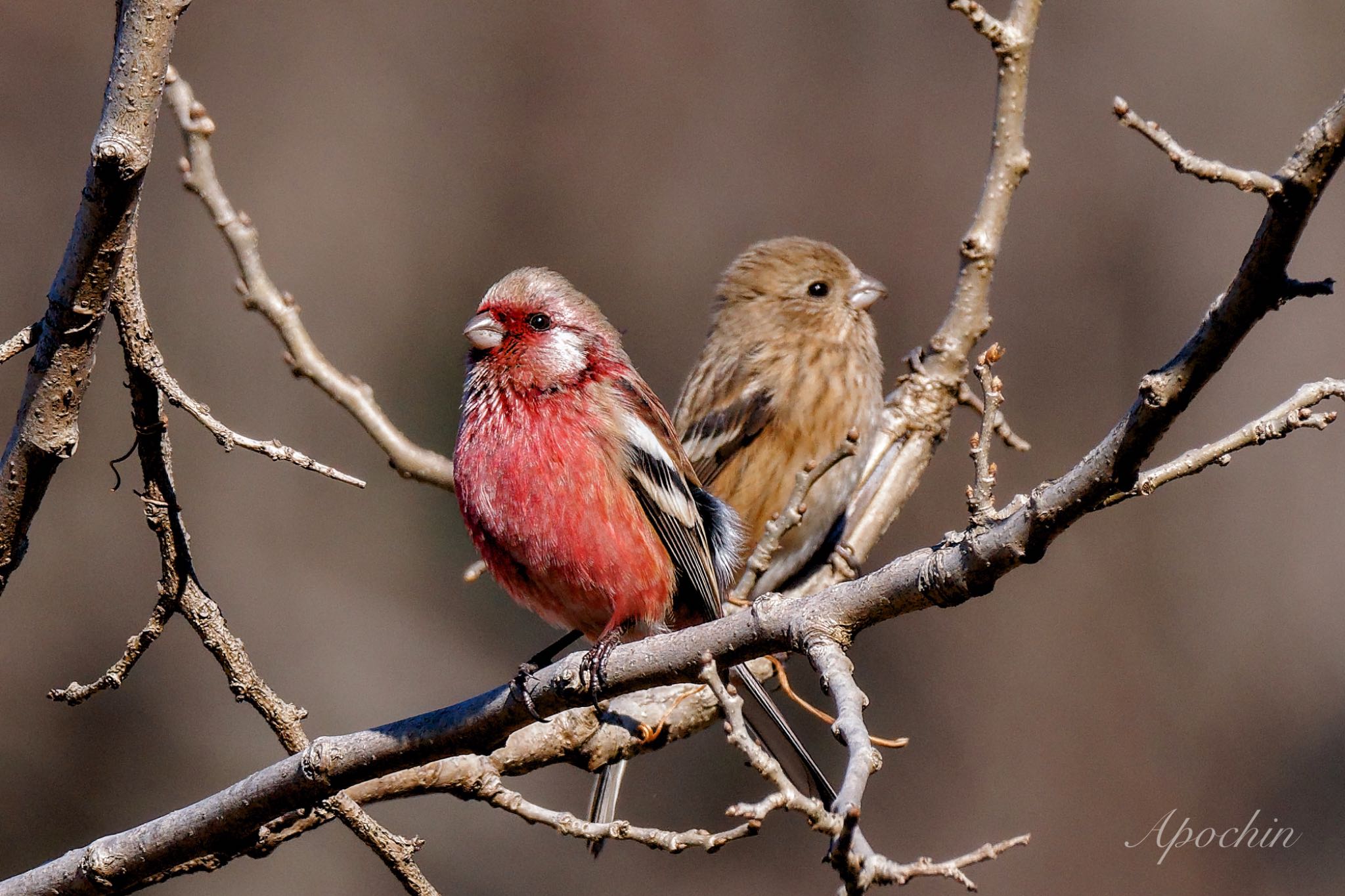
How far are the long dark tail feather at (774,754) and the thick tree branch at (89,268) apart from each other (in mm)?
1410

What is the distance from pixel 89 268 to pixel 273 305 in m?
2.06

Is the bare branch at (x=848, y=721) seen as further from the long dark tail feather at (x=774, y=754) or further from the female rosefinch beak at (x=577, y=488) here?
the female rosefinch beak at (x=577, y=488)

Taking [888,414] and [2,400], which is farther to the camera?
[2,400]

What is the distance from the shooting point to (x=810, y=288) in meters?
6.49

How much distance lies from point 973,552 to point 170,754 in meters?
9.46

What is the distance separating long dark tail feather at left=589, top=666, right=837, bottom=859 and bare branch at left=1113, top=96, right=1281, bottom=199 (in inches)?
55.4

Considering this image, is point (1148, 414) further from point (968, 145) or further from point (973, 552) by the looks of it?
point (968, 145)

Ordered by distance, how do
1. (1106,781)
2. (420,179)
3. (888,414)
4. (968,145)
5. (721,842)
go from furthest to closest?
(420,179)
(968,145)
(1106,781)
(888,414)
(721,842)

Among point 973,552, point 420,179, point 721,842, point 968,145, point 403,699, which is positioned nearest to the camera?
point 973,552

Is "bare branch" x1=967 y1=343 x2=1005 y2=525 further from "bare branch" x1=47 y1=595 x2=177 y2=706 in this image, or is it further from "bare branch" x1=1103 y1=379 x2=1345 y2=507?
"bare branch" x1=47 y1=595 x2=177 y2=706

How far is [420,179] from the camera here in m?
13.1

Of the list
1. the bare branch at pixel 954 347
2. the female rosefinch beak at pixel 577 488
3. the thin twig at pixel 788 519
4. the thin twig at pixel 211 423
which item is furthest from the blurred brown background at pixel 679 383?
the thin twig at pixel 211 423

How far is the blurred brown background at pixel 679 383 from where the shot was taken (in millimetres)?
10227

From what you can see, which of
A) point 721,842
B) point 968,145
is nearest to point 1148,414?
point 721,842
